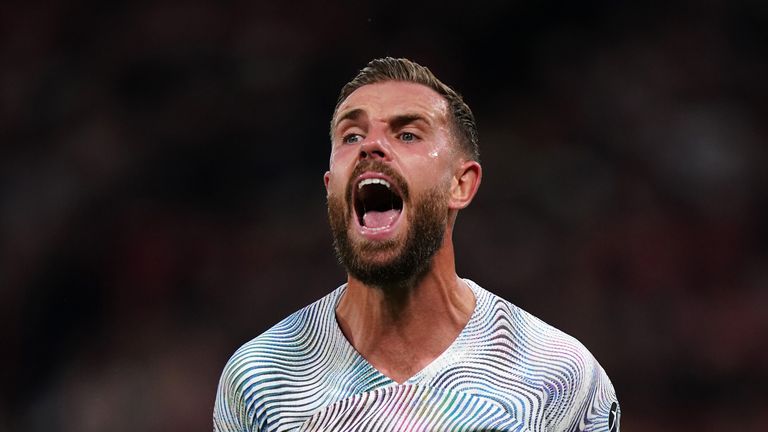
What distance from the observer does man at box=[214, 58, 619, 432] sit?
8.20 ft

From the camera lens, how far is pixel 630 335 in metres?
4.34

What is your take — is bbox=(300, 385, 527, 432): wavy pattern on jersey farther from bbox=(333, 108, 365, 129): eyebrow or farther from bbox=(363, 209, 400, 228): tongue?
bbox=(333, 108, 365, 129): eyebrow

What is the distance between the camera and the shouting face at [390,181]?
2.56 meters

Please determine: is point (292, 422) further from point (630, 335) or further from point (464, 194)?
point (630, 335)

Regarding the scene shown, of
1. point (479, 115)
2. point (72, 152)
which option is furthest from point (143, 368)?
point (479, 115)

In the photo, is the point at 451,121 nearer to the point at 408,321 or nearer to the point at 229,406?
the point at 408,321

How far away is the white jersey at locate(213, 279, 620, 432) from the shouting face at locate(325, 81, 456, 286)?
0.22 m


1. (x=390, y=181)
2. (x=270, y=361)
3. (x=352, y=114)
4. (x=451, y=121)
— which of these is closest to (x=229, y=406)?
(x=270, y=361)

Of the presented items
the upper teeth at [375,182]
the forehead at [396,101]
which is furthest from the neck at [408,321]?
the forehead at [396,101]

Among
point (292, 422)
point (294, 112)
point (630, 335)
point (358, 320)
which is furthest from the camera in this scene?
point (294, 112)

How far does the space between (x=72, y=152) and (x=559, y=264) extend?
7.13 ft

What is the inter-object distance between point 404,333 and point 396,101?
1.91 feet

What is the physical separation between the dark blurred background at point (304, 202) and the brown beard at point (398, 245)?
1833 mm

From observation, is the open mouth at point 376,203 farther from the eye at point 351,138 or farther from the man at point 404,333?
the eye at point 351,138
